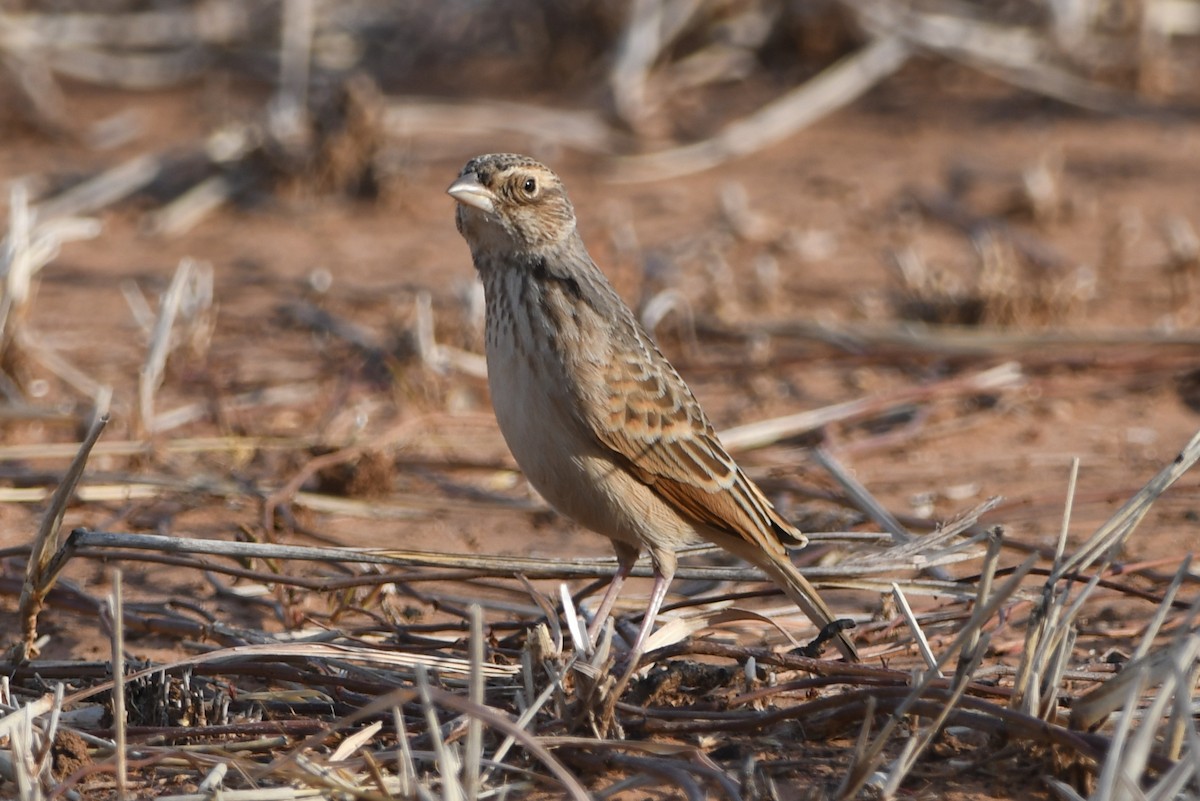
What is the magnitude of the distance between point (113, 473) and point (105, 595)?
3.35 ft

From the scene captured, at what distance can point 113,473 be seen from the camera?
6.51m

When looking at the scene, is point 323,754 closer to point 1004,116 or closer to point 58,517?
point 58,517

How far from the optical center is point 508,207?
5.09 metres

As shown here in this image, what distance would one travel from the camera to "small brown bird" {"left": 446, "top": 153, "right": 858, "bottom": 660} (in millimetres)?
4805

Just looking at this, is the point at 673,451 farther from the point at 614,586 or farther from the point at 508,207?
the point at 508,207

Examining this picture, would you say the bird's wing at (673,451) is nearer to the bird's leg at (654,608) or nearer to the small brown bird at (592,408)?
the small brown bird at (592,408)

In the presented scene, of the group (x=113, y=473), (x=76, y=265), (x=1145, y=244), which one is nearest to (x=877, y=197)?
(x=1145, y=244)

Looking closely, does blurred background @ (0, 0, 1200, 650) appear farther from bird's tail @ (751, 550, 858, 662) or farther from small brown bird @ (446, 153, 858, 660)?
bird's tail @ (751, 550, 858, 662)

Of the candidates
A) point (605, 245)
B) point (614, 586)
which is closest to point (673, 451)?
point (614, 586)

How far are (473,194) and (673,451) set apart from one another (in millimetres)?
1036

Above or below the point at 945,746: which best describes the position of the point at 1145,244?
above

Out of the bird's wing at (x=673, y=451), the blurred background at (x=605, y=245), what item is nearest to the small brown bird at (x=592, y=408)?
the bird's wing at (x=673, y=451)

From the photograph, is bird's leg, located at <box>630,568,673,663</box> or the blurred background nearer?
bird's leg, located at <box>630,568,673,663</box>

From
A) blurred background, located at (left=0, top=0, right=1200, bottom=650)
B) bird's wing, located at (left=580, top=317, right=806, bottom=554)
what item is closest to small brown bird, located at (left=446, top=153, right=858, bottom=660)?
bird's wing, located at (left=580, top=317, right=806, bottom=554)
